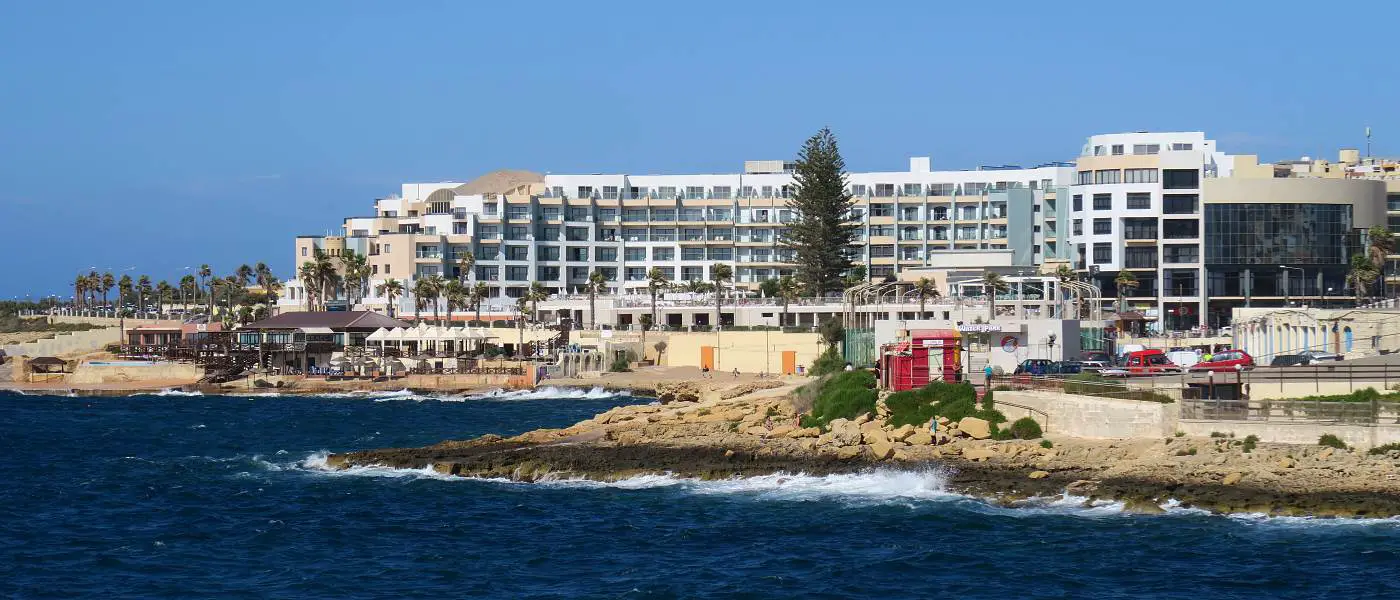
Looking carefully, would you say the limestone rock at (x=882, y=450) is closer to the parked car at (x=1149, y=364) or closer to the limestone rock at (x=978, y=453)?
the limestone rock at (x=978, y=453)

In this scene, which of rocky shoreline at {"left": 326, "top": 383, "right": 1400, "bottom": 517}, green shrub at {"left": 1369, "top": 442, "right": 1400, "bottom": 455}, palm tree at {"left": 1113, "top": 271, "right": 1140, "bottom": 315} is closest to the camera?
rocky shoreline at {"left": 326, "top": 383, "right": 1400, "bottom": 517}

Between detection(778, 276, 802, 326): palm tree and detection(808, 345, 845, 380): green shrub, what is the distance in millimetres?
21572

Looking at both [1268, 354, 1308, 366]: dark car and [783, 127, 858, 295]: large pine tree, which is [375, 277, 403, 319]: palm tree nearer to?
[783, 127, 858, 295]: large pine tree

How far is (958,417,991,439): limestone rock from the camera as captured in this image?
45.0 m

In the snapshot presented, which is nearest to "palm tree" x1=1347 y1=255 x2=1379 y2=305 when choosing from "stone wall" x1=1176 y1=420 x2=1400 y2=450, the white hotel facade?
the white hotel facade

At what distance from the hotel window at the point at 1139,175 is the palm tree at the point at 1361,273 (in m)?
13.4

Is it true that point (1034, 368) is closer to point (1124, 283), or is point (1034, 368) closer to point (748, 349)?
point (748, 349)

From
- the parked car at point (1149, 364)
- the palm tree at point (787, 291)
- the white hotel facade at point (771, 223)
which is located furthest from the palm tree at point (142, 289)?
the parked car at point (1149, 364)

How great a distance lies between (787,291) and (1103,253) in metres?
21.3

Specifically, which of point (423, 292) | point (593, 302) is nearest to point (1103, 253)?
point (593, 302)

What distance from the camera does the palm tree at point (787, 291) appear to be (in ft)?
338

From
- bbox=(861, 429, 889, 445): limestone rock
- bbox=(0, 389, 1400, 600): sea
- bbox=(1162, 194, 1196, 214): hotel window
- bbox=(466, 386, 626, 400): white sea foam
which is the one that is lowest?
bbox=(0, 389, 1400, 600): sea

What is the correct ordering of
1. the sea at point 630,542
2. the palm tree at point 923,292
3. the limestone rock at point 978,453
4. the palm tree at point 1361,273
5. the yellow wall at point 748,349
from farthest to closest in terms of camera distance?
1. the palm tree at point 1361,273
2. the yellow wall at point 748,349
3. the palm tree at point 923,292
4. the limestone rock at point 978,453
5. the sea at point 630,542

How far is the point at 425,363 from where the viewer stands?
317 feet
